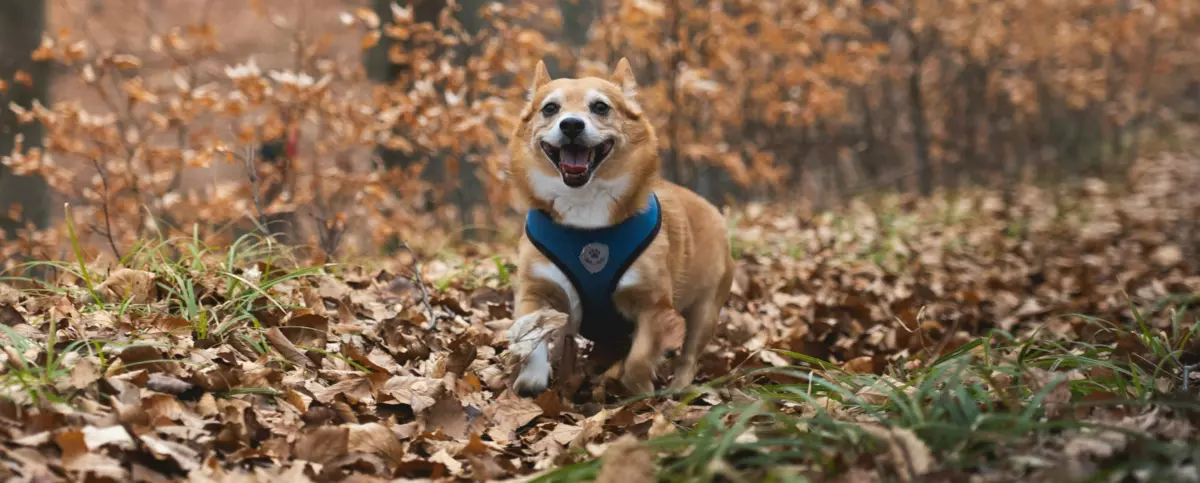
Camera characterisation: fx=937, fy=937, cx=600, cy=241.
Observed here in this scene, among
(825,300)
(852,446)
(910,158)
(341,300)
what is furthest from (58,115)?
(910,158)

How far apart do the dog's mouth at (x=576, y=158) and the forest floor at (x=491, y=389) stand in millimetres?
734

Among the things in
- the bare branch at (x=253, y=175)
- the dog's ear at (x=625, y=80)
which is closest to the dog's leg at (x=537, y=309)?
the dog's ear at (x=625, y=80)

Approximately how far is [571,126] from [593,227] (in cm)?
38

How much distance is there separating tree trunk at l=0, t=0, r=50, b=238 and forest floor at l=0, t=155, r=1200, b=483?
2.79m

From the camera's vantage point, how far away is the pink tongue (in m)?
3.29

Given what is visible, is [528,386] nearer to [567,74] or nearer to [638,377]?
[638,377]

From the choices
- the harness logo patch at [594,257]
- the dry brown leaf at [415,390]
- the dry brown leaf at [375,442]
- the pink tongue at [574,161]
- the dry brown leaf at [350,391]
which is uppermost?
the pink tongue at [574,161]

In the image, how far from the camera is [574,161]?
334cm

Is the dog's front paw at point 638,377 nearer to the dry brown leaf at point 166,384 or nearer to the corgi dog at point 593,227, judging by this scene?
the corgi dog at point 593,227

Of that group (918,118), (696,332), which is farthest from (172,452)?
(918,118)

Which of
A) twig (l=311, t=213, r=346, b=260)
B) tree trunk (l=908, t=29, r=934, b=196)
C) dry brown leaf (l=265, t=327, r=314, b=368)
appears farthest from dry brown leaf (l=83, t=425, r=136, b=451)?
tree trunk (l=908, t=29, r=934, b=196)

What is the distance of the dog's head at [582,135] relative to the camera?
3.29 metres

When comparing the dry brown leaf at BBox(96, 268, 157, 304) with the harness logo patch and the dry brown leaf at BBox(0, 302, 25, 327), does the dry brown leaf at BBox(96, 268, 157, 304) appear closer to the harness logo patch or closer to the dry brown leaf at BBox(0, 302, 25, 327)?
the dry brown leaf at BBox(0, 302, 25, 327)

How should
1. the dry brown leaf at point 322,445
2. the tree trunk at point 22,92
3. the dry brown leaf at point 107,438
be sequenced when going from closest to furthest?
the dry brown leaf at point 107,438, the dry brown leaf at point 322,445, the tree trunk at point 22,92
